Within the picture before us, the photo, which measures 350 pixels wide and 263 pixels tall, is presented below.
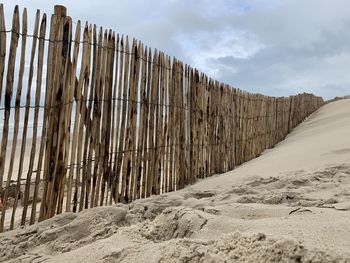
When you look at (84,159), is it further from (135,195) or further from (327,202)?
(327,202)

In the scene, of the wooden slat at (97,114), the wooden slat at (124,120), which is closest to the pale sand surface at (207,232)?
the wooden slat at (97,114)

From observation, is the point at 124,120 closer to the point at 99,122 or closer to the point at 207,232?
the point at 99,122

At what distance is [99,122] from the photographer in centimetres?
333

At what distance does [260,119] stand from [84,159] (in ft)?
19.8

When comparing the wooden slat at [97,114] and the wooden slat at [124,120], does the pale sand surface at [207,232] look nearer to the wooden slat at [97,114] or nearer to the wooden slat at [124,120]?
the wooden slat at [97,114]

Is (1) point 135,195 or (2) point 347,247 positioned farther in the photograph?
(1) point 135,195

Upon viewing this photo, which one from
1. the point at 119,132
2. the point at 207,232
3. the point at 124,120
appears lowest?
the point at 207,232

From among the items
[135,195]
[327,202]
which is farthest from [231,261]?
[135,195]

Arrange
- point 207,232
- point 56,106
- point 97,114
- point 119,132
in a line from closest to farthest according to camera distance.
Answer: point 207,232, point 56,106, point 97,114, point 119,132

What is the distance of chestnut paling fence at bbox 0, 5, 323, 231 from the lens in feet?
8.92

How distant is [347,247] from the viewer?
134 cm

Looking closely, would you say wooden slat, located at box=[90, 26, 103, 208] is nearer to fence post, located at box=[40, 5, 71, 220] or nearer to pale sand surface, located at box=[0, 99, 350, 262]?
fence post, located at box=[40, 5, 71, 220]

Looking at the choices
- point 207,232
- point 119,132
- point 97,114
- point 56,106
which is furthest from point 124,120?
point 207,232

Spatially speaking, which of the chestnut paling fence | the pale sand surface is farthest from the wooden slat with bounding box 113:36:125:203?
the pale sand surface
